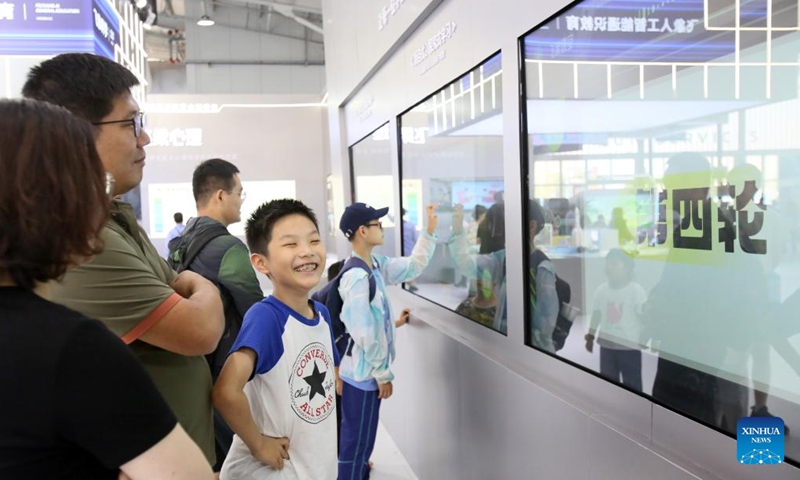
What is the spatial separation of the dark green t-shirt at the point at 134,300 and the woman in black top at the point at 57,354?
0.38m

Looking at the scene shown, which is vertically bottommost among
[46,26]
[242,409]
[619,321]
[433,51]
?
[242,409]

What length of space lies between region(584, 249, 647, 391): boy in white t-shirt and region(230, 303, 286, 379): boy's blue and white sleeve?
36.0 inches

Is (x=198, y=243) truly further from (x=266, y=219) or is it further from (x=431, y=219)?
(x=431, y=219)

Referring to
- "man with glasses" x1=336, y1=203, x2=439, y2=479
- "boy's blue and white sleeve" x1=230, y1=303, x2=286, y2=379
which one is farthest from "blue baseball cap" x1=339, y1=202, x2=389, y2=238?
"boy's blue and white sleeve" x1=230, y1=303, x2=286, y2=379

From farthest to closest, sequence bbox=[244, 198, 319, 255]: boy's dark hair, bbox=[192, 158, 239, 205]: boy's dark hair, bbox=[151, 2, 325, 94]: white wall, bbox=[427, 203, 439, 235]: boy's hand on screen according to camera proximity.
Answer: bbox=[151, 2, 325, 94]: white wall, bbox=[427, 203, 439, 235]: boy's hand on screen, bbox=[192, 158, 239, 205]: boy's dark hair, bbox=[244, 198, 319, 255]: boy's dark hair

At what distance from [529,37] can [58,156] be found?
66.6 inches

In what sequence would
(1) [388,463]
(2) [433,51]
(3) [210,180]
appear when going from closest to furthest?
(3) [210,180] → (2) [433,51] → (1) [388,463]

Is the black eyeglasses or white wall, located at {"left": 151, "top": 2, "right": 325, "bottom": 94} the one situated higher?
white wall, located at {"left": 151, "top": 2, "right": 325, "bottom": 94}

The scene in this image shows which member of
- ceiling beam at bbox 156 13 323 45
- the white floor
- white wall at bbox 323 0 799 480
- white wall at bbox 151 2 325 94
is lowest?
the white floor

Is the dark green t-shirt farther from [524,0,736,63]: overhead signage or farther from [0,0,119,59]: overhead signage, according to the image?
[0,0,119,59]: overhead signage

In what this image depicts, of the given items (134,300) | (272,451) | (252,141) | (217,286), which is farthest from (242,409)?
(252,141)

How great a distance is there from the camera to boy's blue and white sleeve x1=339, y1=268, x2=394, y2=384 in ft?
8.89

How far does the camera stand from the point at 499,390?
232 centimetres

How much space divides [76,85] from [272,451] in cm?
96
